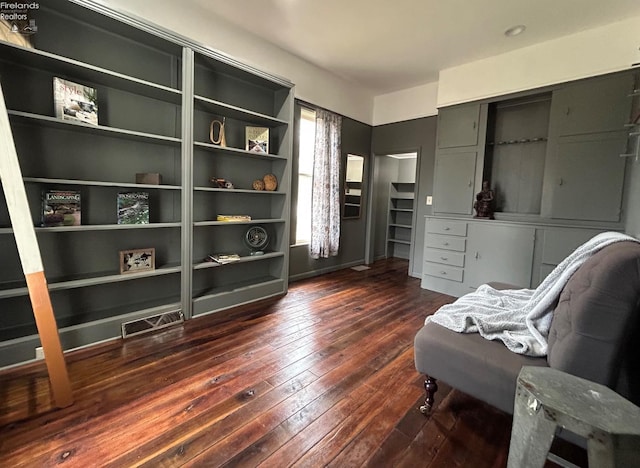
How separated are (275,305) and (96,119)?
2270 millimetres

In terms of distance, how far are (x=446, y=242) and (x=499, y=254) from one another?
0.63 m

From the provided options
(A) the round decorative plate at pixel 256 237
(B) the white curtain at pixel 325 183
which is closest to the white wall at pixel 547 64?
(B) the white curtain at pixel 325 183

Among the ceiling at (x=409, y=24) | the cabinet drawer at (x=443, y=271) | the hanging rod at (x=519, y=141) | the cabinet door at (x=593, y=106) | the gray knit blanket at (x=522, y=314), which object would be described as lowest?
the cabinet drawer at (x=443, y=271)

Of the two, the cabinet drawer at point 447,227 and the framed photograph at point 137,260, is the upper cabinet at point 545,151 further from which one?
the framed photograph at point 137,260

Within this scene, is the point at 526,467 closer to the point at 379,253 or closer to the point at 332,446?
the point at 332,446

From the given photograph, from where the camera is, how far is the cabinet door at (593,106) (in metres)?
2.73

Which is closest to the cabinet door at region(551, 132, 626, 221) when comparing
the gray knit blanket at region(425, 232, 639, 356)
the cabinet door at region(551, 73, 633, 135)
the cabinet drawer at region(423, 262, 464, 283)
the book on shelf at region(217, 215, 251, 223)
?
the cabinet door at region(551, 73, 633, 135)

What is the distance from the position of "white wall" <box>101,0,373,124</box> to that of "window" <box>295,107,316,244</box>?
0.95 ft

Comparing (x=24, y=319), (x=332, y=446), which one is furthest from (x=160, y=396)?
(x=24, y=319)

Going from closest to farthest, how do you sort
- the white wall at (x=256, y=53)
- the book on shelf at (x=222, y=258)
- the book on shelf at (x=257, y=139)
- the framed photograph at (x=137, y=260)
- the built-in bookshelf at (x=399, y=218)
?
the framed photograph at (x=137, y=260) → the white wall at (x=256, y=53) → the book on shelf at (x=222, y=258) → the book on shelf at (x=257, y=139) → the built-in bookshelf at (x=399, y=218)

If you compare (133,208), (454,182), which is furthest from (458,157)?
(133,208)

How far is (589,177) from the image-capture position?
114 inches

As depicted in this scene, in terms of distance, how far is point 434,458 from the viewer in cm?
131

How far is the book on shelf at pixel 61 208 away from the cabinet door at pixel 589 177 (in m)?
4.51
